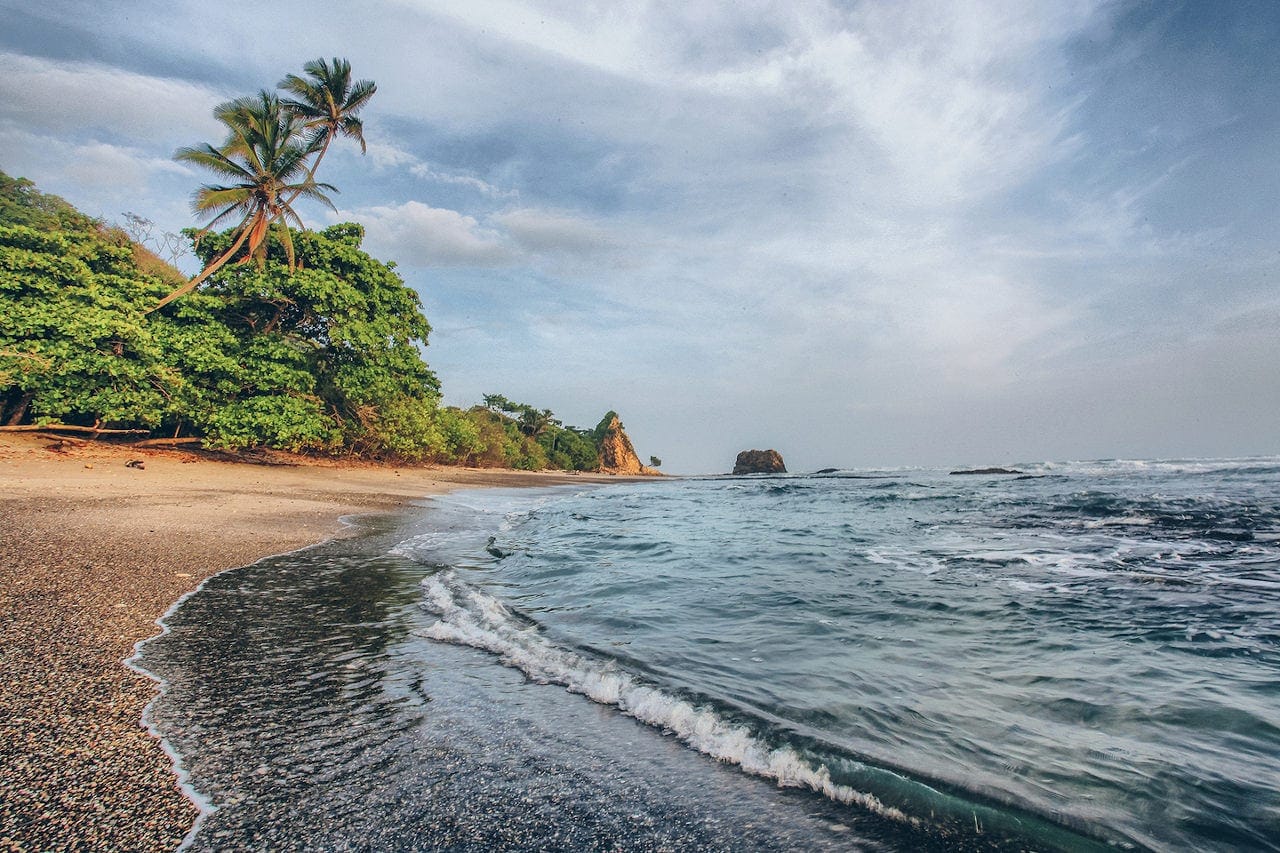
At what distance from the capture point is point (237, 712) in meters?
2.38

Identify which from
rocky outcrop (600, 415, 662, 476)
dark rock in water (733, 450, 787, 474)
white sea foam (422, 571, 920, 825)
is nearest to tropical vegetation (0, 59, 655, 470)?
white sea foam (422, 571, 920, 825)

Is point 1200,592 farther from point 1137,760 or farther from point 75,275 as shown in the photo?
point 75,275

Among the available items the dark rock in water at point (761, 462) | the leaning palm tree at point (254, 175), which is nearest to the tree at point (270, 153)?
the leaning palm tree at point (254, 175)

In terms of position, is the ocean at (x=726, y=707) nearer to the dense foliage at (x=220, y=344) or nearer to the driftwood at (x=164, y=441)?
the dense foliage at (x=220, y=344)

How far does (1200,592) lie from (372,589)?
24.4 feet

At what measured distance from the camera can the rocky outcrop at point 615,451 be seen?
7625 cm

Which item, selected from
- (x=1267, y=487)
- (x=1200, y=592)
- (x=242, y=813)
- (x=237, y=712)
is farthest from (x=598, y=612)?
(x=1267, y=487)

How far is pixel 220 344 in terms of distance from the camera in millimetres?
17078

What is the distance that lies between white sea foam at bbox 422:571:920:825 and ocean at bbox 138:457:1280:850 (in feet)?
0.05

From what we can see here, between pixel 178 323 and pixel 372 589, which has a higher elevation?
pixel 178 323

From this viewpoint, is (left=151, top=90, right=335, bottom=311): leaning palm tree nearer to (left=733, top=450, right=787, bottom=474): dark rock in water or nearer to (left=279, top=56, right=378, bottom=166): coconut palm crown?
(left=279, top=56, right=378, bottom=166): coconut palm crown

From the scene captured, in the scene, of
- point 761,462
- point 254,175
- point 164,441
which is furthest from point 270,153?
point 761,462

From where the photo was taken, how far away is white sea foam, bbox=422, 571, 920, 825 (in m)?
2.10

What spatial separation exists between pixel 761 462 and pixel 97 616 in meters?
90.3
